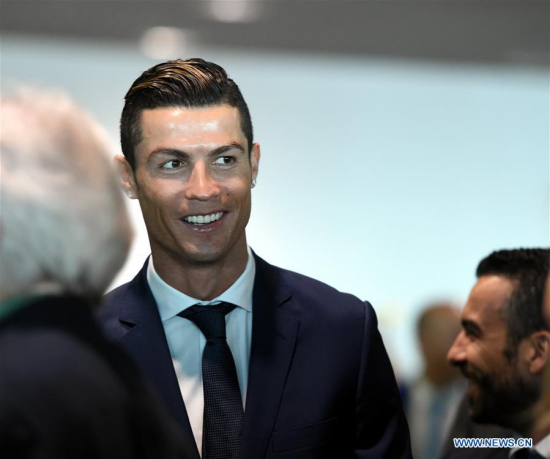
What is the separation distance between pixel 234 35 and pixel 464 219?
1.27m

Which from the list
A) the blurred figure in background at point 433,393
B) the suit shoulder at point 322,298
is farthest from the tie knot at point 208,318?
the blurred figure in background at point 433,393

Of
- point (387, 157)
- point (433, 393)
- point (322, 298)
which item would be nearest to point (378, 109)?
point (387, 157)

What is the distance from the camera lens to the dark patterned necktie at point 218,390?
192cm

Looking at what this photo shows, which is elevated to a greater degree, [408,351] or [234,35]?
[234,35]

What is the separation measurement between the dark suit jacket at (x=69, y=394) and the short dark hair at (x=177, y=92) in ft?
2.60

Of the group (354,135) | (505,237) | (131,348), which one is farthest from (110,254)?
(505,237)

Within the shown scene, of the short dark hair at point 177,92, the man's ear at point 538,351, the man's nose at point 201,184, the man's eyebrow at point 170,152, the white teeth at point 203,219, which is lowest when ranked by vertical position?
the man's ear at point 538,351

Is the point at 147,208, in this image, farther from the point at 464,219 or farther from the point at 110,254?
the point at 464,219

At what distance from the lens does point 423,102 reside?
144 inches

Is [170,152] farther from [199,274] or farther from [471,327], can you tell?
[471,327]

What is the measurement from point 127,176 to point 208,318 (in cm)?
37

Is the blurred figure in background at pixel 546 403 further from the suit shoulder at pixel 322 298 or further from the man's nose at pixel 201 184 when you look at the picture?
the man's nose at pixel 201 184

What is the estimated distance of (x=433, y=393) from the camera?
3115 mm

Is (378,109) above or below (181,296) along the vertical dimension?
above
